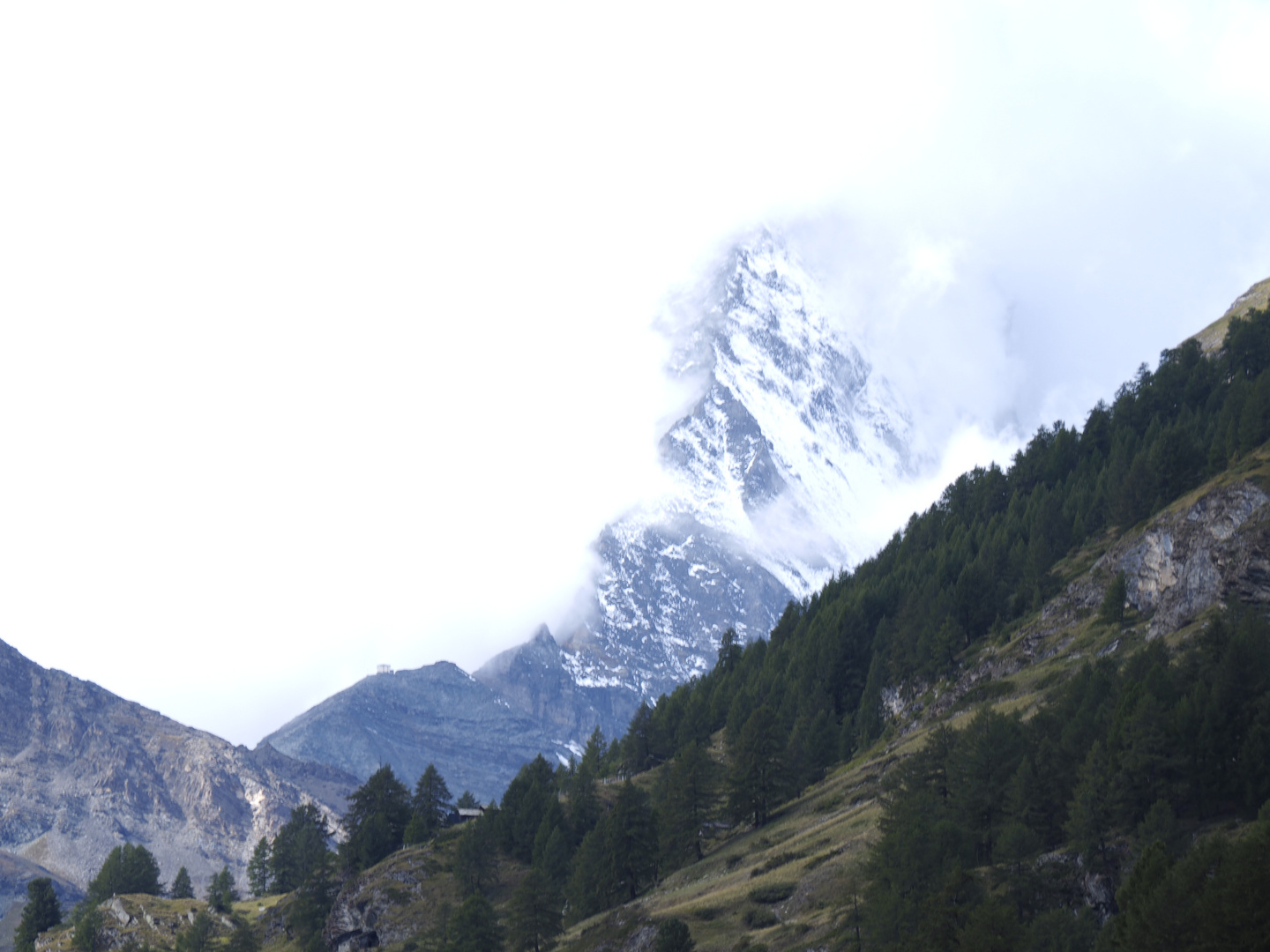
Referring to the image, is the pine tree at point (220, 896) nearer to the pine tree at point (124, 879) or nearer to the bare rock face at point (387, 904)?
the pine tree at point (124, 879)

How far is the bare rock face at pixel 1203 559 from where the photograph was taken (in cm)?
9644

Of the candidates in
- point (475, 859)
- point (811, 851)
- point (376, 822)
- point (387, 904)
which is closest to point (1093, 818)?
point (811, 851)

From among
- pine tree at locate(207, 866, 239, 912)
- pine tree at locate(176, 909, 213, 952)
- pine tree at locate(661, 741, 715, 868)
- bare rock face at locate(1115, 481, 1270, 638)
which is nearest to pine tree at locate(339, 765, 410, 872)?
pine tree at locate(176, 909, 213, 952)

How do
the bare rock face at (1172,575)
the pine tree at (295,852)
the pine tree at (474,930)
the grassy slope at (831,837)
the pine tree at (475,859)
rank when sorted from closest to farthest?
the grassy slope at (831,837), the bare rock face at (1172,575), the pine tree at (474,930), the pine tree at (475,859), the pine tree at (295,852)

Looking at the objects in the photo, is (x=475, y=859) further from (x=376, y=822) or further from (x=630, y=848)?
(x=376, y=822)

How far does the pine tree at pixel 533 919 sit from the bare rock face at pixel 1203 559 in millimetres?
56801

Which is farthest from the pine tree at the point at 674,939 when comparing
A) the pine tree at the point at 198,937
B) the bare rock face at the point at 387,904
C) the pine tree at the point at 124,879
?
the pine tree at the point at 124,879

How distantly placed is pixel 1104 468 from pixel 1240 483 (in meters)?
Answer: 44.4

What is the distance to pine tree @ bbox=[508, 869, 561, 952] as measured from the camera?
106 metres

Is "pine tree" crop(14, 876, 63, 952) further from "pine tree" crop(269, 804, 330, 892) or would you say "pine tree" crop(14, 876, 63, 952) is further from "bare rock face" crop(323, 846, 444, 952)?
"bare rock face" crop(323, 846, 444, 952)

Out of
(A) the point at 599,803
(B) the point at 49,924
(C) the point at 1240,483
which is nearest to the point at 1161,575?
(C) the point at 1240,483

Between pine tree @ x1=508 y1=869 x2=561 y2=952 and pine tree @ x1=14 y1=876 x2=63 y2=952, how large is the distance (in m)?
108

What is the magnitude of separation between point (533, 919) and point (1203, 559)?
2556 inches

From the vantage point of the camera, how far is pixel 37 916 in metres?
185
